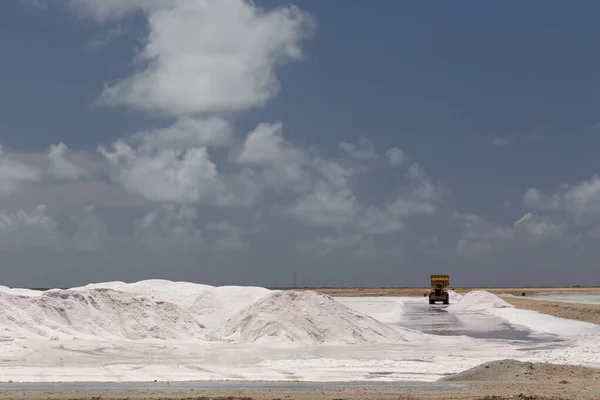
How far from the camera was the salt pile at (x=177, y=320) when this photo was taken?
1231 inches

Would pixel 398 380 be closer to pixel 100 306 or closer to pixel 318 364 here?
pixel 318 364

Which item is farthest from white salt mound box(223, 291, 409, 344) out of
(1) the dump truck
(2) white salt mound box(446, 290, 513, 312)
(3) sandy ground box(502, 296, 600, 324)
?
(1) the dump truck

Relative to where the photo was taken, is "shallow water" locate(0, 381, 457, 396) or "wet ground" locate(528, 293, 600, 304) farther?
"wet ground" locate(528, 293, 600, 304)

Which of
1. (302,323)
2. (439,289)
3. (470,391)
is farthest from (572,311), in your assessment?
(470,391)

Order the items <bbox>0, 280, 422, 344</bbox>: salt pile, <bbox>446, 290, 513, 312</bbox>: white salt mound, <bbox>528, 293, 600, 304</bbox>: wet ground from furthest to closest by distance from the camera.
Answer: <bbox>528, 293, 600, 304</bbox>: wet ground < <bbox>446, 290, 513, 312</bbox>: white salt mound < <bbox>0, 280, 422, 344</bbox>: salt pile

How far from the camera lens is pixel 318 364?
24219 mm

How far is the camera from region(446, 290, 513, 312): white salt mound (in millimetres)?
68625

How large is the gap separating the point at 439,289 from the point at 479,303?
8.16 meters

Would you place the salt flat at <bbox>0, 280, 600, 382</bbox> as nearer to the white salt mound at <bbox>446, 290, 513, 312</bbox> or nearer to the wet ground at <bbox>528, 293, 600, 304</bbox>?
the white salt mound at <bbox>446, 290, 513, 312</bbox>

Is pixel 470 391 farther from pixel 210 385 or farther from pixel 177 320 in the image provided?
pixel 177 320

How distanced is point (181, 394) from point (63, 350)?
471 inches

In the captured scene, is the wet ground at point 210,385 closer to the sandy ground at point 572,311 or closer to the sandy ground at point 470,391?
the sandy ground at point 470,391

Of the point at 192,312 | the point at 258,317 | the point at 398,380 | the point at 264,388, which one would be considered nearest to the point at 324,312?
the point at 258,317

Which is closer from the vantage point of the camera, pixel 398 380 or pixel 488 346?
pixel 398 380
